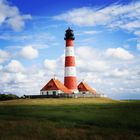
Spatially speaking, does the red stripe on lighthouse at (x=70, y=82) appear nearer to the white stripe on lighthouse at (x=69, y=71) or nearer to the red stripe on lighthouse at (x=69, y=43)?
the white stripe on lighthouse at (x=69, y=71)

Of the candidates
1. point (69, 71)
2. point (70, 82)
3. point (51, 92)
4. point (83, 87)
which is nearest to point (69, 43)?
point (69, 71)

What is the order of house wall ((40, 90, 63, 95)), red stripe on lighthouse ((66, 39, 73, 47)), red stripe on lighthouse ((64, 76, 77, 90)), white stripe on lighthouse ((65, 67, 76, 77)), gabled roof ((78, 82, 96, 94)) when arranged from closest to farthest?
white stripe on lighthouse ((65, 67, 76, 77)) → red stripe on lighthouse ((64, 76, 77, 90)) → red stripe on lighthouse ((66, 39, 73, 47)) → house wall ((40, 90, 63, 95)) → gabled roof ((78, 82, 96, 94))

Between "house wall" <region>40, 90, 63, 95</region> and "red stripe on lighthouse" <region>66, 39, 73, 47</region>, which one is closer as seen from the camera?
"red stripe on lighthouse" <region>66, 39, 73, 47</region>

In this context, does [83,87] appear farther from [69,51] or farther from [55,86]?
[69,51]

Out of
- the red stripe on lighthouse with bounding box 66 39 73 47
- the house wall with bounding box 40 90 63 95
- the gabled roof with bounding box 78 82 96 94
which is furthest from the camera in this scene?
the gabled roof with bounding box 78 82 96 94

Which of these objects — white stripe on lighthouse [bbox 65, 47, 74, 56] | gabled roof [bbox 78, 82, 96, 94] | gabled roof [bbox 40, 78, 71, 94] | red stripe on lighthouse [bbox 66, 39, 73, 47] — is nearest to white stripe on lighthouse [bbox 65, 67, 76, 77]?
white stripe on lighthouse [bbox 65, 47, 74, 56]

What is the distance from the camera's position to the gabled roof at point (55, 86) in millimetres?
80081

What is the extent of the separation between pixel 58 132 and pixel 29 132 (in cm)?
186

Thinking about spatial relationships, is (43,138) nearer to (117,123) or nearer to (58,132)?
(58,132)

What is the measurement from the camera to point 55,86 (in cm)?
8244

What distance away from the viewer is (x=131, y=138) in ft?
67.8

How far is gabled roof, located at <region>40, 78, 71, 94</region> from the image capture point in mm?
80081

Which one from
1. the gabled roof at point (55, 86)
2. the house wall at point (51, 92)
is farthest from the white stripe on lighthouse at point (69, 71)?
the house wall at point (51, 92)

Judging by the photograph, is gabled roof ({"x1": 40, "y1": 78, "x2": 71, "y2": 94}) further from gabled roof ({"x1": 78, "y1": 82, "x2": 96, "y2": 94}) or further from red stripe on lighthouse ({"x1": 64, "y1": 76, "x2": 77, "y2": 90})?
gabled roof ({"x1": 78, "y1": 82, "x2": 96, "y2": 94})
